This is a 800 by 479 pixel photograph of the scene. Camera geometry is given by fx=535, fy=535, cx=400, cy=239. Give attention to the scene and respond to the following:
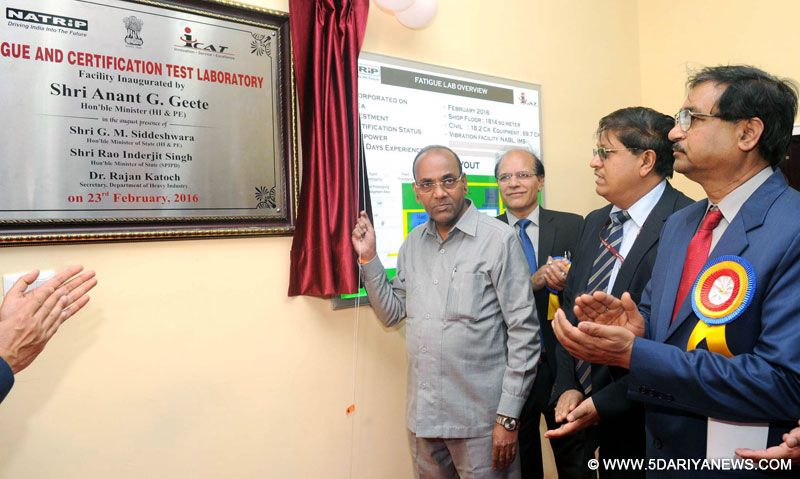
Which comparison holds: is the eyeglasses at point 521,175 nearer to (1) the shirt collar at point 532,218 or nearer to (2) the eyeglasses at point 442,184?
(1) the shirt collar at point 532,218

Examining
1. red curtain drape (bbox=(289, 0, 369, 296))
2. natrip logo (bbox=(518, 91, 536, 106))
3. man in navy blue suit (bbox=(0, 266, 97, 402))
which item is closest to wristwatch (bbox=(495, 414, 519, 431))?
red curtain drape (bbox=(289, 0, 369, 296))

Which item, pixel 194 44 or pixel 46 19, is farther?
pixel 194 44

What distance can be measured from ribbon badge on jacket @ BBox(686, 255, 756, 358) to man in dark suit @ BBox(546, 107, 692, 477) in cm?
42

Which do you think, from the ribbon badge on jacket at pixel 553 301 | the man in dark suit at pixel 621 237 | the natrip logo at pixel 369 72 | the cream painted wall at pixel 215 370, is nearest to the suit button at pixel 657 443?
the man in dark suit at pixel 621 237

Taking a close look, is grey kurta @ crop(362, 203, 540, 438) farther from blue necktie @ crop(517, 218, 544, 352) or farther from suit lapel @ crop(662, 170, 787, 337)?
suit lapel @ crop(662, 170, 787, 337)

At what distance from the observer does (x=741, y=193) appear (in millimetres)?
1330

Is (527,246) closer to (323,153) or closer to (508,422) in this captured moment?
(508,422)

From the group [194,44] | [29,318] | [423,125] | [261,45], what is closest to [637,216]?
[423,125]

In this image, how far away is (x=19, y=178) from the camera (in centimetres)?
168

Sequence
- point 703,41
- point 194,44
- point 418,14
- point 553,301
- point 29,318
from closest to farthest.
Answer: point 29,318, point 194,44, point 553,301, point 418,14, point 703,41

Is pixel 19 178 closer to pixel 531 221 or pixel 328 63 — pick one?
pixel 328 63

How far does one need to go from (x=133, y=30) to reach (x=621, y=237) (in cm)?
184

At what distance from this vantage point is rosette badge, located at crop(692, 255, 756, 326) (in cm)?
116

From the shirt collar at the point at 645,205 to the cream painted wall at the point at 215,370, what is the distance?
3.88ft
